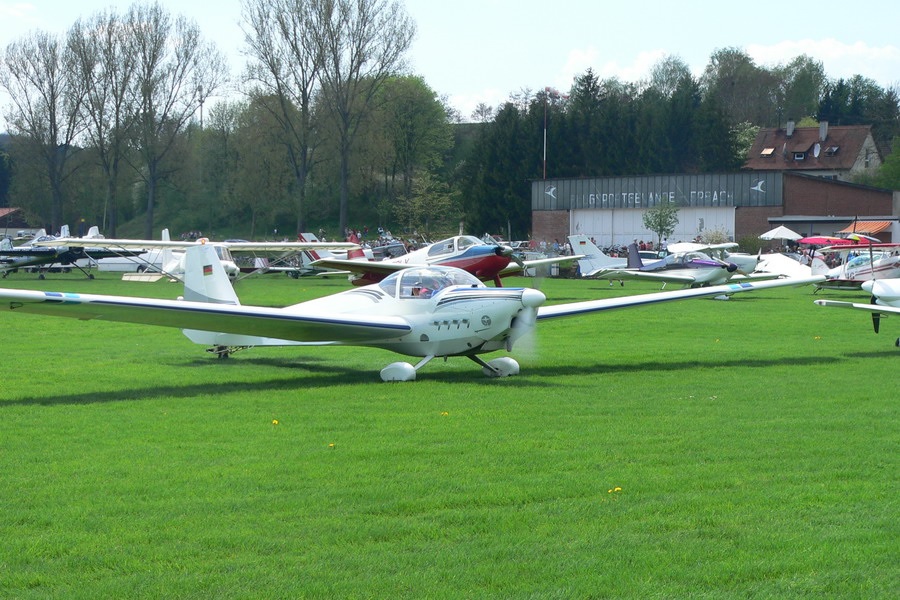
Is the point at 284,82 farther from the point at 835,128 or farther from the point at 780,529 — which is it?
the point at 780,529

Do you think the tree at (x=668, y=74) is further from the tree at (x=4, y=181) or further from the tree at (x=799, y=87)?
the tree at (x=4, y=181)

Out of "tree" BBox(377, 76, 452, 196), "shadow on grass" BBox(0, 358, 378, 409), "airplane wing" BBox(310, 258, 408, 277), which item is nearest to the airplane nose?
"shadow on grass" BBox(0, 358, 378, 409)

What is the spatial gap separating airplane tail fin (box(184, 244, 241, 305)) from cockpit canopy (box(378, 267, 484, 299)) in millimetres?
2384

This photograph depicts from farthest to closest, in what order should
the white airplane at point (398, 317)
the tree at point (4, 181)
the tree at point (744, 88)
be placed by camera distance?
1. the tree at point (4, 181)
2. the tree at point (744, 88)
3. the white airplane at point (398, 317)

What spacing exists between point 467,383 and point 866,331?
11.0m

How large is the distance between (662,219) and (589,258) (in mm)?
28658

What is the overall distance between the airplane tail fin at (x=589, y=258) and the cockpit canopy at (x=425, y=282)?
28.3m

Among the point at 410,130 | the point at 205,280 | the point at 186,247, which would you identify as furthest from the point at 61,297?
the point at 410,130

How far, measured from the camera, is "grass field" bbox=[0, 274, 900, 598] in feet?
17.2

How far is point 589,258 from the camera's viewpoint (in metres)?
42.5

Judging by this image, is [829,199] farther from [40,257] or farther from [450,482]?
[450,482]

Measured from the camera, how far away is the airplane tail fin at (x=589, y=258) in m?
42.5

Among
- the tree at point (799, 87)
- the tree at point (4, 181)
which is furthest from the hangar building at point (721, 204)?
the tree at point (4, 181)

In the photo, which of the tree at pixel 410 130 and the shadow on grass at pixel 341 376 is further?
the tree at pixel 410 130
